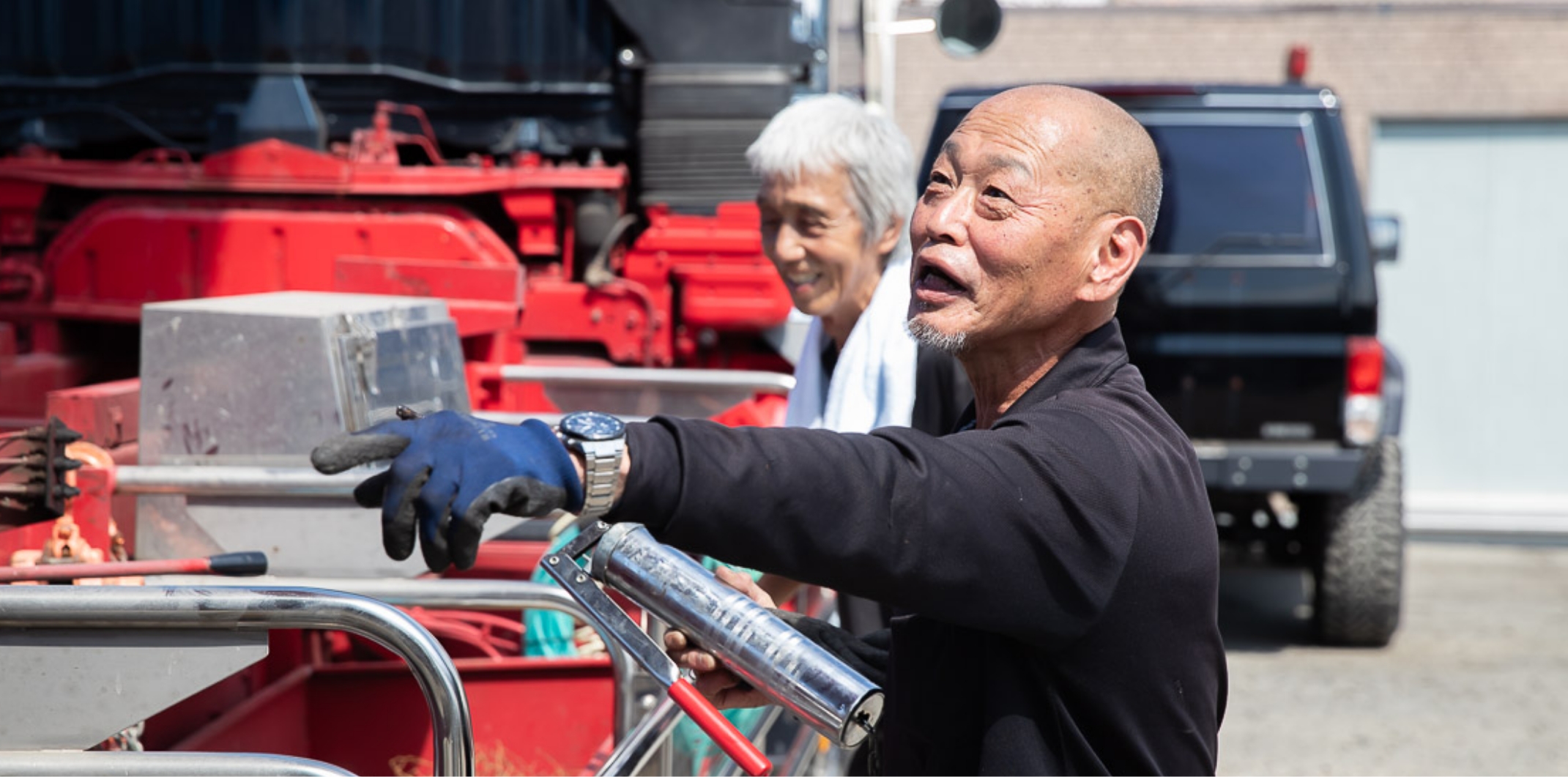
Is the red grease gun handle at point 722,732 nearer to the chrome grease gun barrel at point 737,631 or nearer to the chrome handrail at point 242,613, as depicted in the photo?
the chrome grease gun barrel at point 737,631

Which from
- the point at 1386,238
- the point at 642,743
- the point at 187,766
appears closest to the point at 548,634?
the point at 642,743

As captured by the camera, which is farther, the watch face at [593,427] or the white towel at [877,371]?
the white towel at [877,371]

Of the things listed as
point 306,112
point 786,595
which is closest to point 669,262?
point 306,112

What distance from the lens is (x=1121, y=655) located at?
4.94 feet

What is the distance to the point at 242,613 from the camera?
1.78 metres

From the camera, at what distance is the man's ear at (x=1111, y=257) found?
1.70m

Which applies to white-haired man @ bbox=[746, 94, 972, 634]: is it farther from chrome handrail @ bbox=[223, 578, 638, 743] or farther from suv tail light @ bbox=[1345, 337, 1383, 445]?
suv tail light @ bbox=[1345, 337, 1383, 445]

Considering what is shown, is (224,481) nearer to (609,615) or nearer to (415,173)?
(609,615)

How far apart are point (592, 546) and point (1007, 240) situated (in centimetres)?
56

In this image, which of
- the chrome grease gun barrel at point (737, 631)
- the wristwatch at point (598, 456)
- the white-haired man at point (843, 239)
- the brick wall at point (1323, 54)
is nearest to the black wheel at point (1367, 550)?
the white-haired man at point (843, 239)

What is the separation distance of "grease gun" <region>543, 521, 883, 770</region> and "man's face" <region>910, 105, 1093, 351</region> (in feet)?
1.23

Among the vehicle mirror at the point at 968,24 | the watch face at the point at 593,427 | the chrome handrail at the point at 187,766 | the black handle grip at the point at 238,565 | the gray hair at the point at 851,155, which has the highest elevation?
the vehicle mirror at the point at 968,24

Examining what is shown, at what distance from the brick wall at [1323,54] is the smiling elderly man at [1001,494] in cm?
1045

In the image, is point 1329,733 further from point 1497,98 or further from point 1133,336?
point 1497,98
